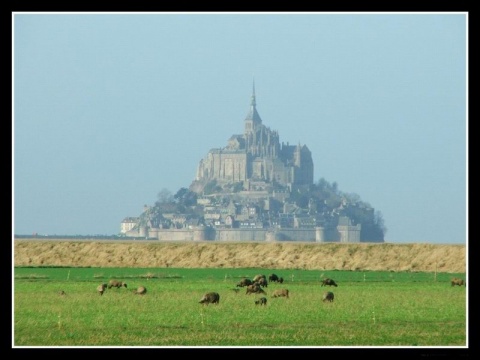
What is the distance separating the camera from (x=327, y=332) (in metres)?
27.1

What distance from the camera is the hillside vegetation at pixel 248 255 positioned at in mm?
70812

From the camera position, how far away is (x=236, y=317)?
100 feet

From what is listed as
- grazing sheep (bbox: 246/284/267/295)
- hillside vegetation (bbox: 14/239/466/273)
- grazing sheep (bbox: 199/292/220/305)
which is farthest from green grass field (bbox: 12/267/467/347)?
hillside vegetation (bbox: 14/239/466/273)

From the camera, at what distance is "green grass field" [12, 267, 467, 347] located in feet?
84.5

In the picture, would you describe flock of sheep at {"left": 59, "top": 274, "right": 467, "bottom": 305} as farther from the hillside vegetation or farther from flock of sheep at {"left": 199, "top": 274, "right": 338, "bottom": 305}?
the hillside vegetation

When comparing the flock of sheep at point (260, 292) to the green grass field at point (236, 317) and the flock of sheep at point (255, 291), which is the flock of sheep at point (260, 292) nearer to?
the flock of sheep at point (255, 291)

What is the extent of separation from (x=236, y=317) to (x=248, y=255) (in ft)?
147

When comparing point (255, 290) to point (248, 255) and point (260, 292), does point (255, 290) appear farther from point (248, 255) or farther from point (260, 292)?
point (248, 255)

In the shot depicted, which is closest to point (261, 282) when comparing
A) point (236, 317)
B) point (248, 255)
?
point (236, 317)

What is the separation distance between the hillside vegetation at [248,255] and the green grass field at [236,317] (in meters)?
23.9
